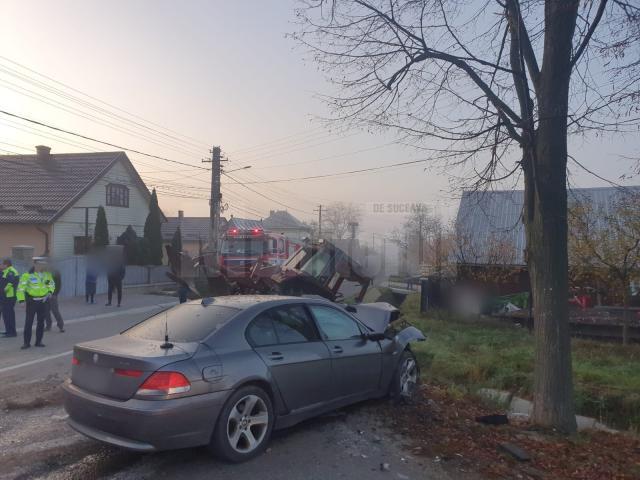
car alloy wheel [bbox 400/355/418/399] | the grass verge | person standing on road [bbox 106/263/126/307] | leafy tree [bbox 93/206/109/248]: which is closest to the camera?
car alloy wheel [bbox 400/355/418/399]

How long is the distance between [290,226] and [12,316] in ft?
251

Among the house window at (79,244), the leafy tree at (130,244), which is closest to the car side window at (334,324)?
the house window at (79,244)

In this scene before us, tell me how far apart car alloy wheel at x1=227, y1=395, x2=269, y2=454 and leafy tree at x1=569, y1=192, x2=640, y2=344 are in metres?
10.8

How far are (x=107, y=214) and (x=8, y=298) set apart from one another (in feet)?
59.4

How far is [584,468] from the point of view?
14.8ft

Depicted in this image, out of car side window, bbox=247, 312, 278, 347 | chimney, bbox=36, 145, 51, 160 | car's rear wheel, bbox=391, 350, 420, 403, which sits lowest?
car's rear wheel, bbox=391, 350, 420, 403

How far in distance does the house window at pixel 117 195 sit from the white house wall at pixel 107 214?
0.23 meters

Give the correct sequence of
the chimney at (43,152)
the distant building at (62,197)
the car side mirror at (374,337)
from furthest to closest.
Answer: the chimney at (43,152)
the distant building at (62,197)
the car side mirror at (374,337)

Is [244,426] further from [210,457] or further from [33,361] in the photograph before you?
[33,361]

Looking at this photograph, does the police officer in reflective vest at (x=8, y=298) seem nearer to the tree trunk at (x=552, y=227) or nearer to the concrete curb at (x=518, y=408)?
the concrete curb at (x=518, y=408)

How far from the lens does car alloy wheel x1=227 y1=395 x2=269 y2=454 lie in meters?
4.35

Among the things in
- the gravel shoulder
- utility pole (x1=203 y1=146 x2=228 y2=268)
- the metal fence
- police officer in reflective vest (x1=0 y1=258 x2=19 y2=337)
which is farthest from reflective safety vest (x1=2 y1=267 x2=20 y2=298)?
utility pole (x1=203 y1=146 x2=228 y2=268)

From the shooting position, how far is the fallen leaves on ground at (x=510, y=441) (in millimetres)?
4473

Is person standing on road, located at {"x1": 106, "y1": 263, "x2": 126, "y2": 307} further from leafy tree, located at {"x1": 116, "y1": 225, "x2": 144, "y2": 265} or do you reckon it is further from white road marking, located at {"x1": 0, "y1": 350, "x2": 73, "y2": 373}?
leafy tree, located at {"x1": 116, "y1": 225, "x2": 144, "y2": 265}
